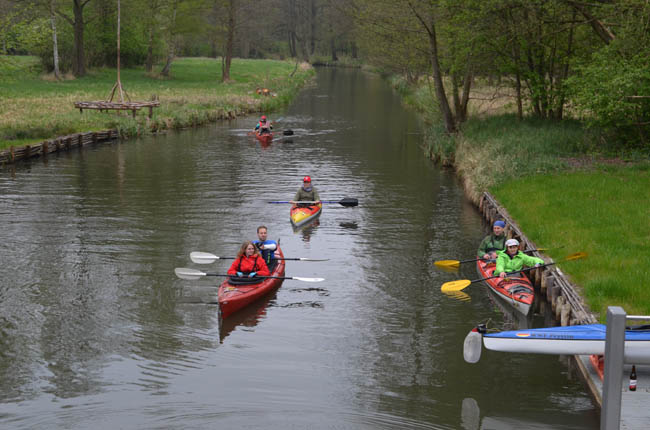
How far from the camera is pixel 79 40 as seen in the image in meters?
63.1

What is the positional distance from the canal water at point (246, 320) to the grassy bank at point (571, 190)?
148 centimetres

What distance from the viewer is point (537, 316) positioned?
1483cm

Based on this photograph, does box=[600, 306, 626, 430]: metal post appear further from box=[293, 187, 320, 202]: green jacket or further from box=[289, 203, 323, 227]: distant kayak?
box=[293, 187, 320, 202]: green jacket

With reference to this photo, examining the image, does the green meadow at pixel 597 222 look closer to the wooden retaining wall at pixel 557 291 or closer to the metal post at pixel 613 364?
the wooden retaining wall at pixel 557 291

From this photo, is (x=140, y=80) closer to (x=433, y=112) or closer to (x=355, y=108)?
(x=355, y=108)

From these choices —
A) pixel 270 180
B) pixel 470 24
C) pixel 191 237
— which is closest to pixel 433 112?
pixel 470 24

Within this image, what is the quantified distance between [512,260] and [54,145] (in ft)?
84.1

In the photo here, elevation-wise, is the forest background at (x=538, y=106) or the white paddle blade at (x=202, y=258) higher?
the forest background at (x=538, y=106)

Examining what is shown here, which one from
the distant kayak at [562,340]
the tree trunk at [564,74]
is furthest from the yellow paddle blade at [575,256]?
the tree trunk at [564,74]

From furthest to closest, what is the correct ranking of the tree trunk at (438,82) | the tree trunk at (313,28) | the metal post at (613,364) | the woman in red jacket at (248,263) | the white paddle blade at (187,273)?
the tree trunk at (313,28) → the tree trunk at (438,82) → the white paddle blade at (187,273) → the woman in red jacket at (248,263) → the metal post at (613,364)

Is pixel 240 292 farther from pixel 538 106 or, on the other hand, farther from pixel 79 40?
pixel 79 40

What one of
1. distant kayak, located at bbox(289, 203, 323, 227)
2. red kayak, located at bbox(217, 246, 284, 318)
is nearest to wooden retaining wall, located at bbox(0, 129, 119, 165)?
distant kayak, located at bbox(289, 203, 323, 227)

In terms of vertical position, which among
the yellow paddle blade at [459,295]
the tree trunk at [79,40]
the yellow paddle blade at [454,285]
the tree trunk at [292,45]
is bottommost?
the yellow paddle blade at [459,295]

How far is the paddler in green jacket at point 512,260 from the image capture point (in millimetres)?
15672
